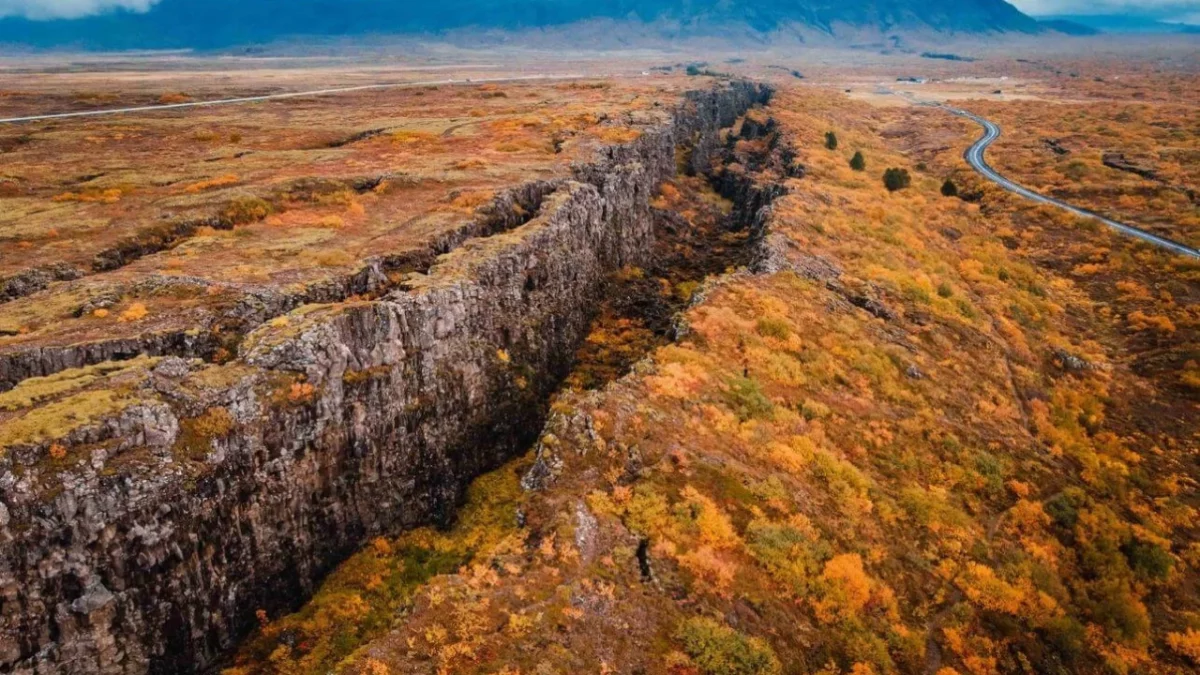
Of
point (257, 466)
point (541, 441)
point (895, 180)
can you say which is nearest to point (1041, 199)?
point (895, 180)

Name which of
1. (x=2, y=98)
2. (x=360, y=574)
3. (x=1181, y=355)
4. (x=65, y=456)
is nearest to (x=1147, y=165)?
(x=1181, y=355)

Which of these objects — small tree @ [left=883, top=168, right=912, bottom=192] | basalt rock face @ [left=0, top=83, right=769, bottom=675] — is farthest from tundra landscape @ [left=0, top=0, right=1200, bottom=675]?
small tree @ [left=883, top=168, right=912, bottom=192]

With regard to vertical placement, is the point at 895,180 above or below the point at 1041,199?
above

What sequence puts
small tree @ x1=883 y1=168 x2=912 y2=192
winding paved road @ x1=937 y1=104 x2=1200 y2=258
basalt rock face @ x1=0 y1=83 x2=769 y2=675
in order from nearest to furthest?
1. basalt rock face @ x1=0 y1=83 x2=769 y2=675
2. winding paved road @ x1=937 y1=104 x2=1200 y2=258
3. small tree @ x1=883 y1=168 x2=912 y2=192

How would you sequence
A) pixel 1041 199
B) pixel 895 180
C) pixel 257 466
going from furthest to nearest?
pixel 1041 199
pixel 895 180
pixel 257 466

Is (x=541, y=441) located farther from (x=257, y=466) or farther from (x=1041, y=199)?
(x=1041, y=199)

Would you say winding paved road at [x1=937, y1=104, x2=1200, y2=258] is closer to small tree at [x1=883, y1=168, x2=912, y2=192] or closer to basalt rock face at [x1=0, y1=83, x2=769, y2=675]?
small tree at [x1=883, y1=168, x2=912, y2=192]

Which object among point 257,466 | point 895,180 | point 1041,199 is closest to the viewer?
point 257,466
